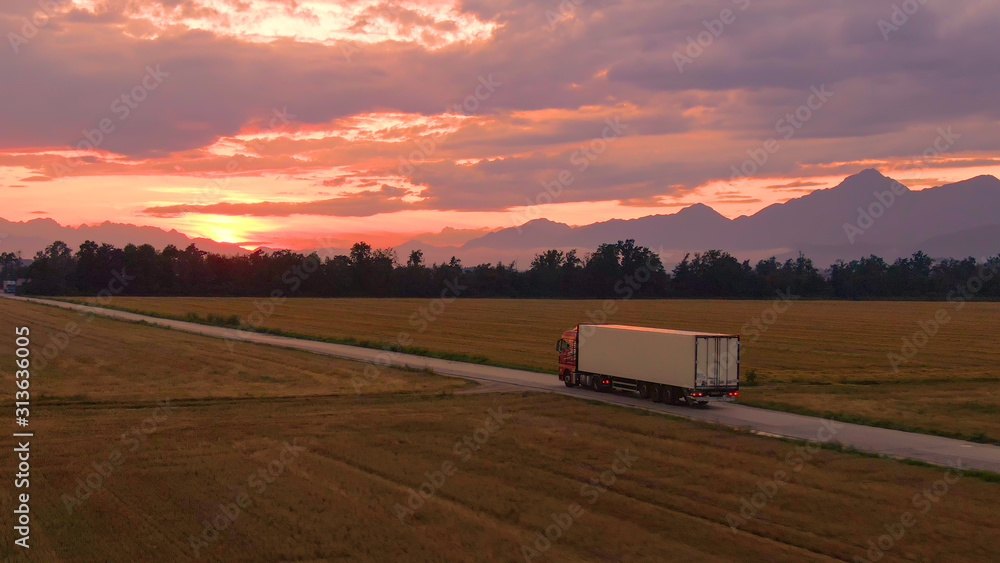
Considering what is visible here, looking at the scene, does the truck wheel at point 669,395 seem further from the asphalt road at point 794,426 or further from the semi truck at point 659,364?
the asphalt road at point 794,426

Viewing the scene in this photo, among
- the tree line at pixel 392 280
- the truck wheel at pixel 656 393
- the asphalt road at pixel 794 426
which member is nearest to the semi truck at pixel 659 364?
the truck wheel at pixel 656 393

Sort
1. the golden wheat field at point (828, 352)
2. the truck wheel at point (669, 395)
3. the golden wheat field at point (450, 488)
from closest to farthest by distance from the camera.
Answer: the golden wheat field at point (450, 488) → the golden wheat field at point (828, 352) → the truck wheel at point (669, 395)

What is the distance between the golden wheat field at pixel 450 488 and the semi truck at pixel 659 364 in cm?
346

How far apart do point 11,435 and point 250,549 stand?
13.4 meters

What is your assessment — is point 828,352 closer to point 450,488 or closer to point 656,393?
point 656,393

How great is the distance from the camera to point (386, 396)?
32.6 metres

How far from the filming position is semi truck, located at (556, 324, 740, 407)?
98.8 ft

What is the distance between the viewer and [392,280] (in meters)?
186

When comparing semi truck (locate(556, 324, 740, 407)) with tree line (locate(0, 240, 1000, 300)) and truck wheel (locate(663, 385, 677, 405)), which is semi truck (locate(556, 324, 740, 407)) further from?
tree line (locate(0, 240, 1000, 300))

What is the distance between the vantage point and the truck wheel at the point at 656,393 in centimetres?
3161

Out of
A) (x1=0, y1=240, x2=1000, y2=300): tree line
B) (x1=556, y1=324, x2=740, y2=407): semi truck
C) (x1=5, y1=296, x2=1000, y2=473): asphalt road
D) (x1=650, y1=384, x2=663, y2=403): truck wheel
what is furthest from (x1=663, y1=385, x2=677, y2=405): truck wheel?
(x1=0, y1=240, x2=1000, y2=300): tree line

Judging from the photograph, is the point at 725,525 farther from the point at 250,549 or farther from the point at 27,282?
the point at 27,282

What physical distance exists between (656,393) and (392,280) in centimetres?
15701

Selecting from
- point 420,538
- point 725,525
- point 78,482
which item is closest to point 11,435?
point 78,482
